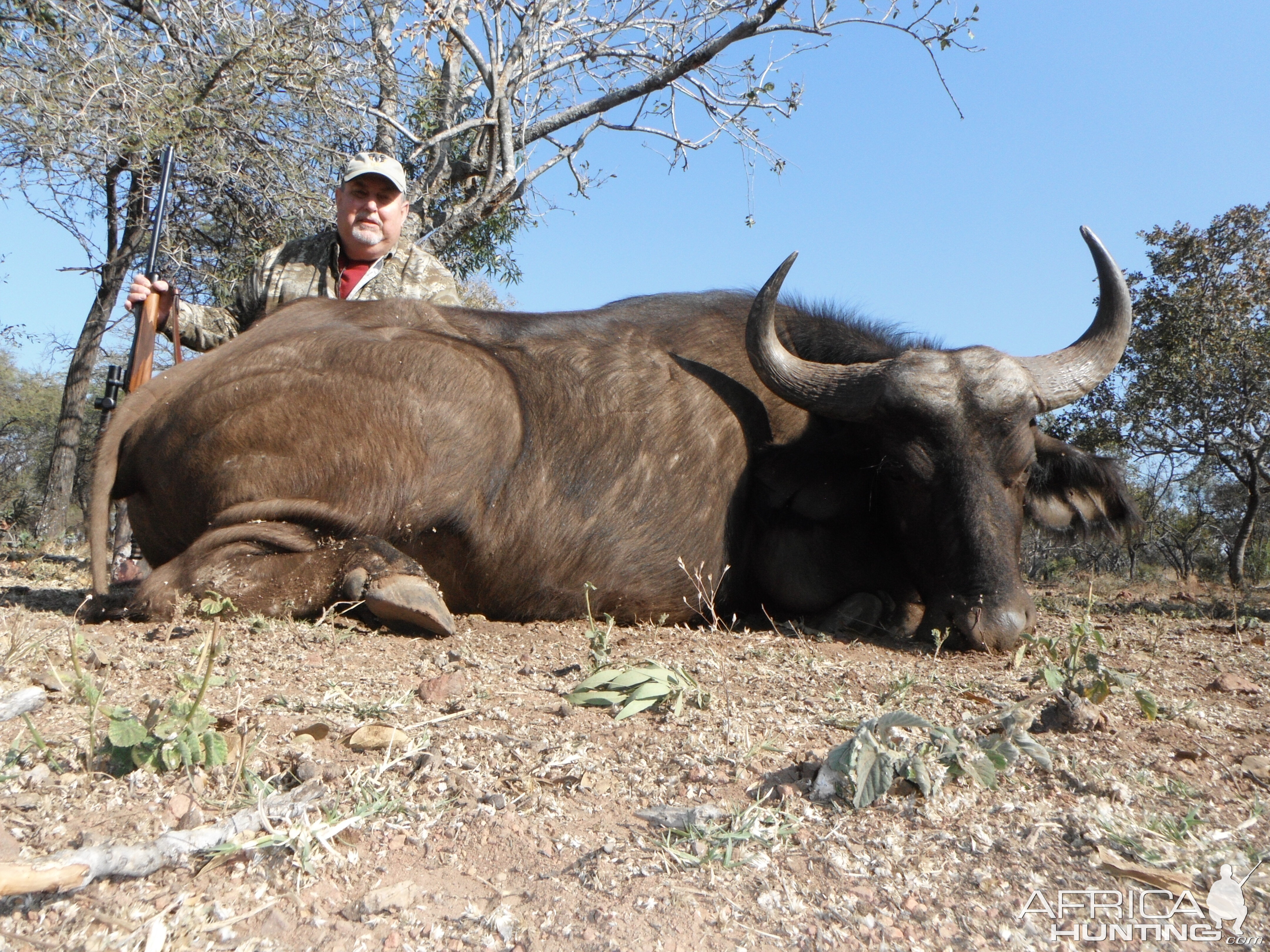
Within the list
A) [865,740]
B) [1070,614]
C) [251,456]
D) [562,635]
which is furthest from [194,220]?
[865,740]

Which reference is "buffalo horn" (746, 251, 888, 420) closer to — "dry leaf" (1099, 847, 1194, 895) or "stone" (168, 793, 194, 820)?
"dry leaf" (1099, 847, 1194, 895)

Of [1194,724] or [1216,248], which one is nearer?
[1194,724]

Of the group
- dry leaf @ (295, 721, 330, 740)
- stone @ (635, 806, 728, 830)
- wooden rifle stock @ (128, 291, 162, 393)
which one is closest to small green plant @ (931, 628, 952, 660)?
stone @ (635, 806, 728, 830)

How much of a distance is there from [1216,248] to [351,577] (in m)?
9.36

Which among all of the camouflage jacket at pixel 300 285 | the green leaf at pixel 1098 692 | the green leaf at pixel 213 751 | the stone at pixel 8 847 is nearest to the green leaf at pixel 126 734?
the green leaf at pixel 213 751

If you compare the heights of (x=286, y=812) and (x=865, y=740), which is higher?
(x=865, y=740)

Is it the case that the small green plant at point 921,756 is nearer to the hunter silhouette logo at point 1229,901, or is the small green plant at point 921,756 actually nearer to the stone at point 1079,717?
the stone at point 1079,717

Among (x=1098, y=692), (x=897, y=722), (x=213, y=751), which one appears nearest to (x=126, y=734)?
(x=213, y=751)

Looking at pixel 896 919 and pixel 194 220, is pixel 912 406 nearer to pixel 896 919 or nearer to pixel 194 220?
pixel 896 919

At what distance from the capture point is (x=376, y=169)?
602 cm

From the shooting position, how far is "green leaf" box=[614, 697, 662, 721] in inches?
93.5

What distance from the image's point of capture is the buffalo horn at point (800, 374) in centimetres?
424

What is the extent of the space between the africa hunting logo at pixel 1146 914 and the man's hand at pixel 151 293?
509 centimetres

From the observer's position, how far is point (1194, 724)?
98.7 inches
